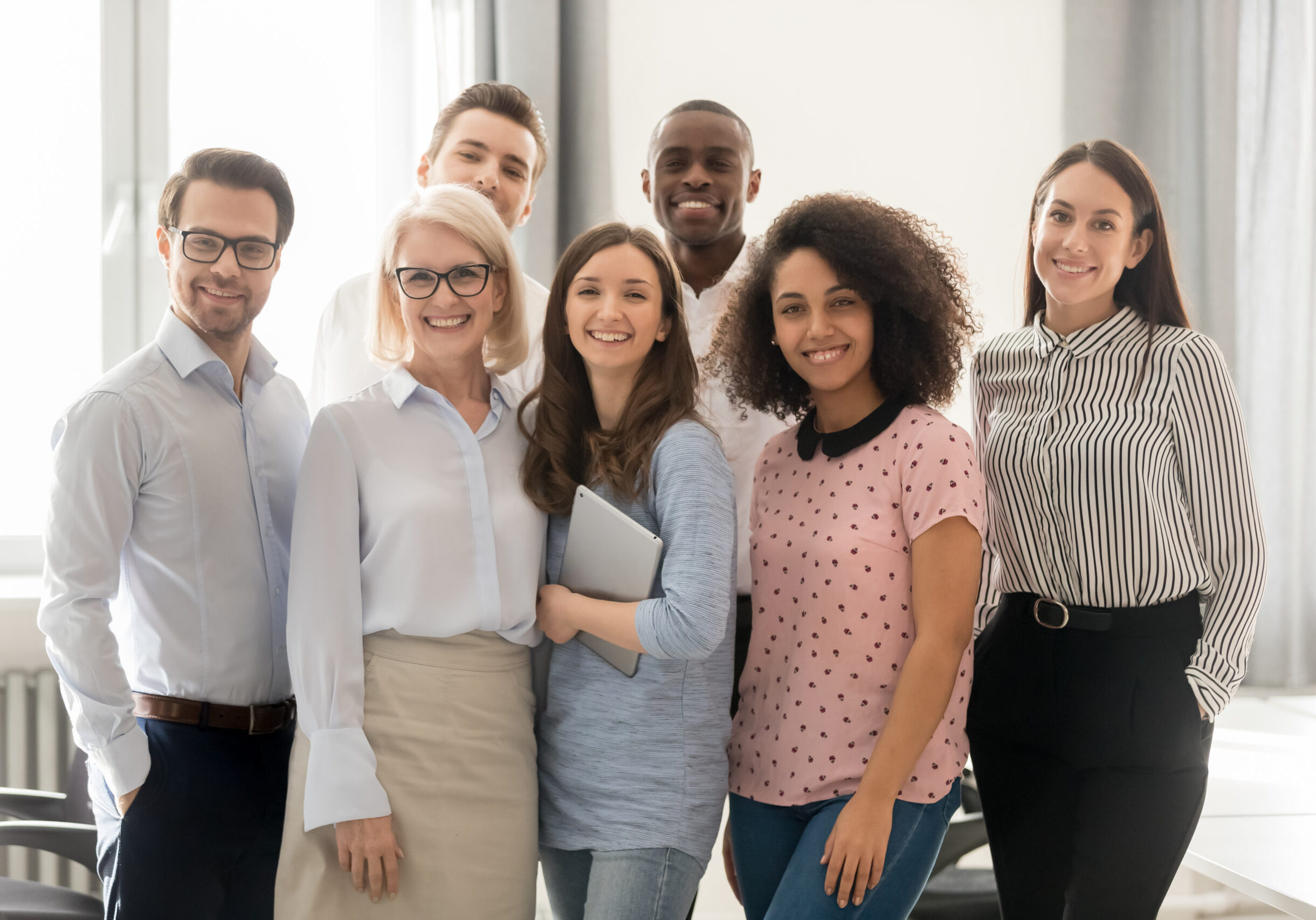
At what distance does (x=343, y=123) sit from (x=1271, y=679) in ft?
11.4

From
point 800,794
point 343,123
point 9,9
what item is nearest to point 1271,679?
point 800,794

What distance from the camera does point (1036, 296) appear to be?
6.03 feet

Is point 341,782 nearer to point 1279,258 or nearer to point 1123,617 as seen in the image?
point 1123,617

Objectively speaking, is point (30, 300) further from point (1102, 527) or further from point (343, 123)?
point (1102, 527)

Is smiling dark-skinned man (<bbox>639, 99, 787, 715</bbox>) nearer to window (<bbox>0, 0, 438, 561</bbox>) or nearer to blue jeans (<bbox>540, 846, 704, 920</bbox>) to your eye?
blue jeans (<bbox>540, 846, 704, 920</bbox>)

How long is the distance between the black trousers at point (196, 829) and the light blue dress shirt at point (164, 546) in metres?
0.05

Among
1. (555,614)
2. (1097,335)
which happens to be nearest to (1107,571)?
(1097,335)

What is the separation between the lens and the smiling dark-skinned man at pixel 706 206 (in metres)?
2.11

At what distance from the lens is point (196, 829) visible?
4.69 ft

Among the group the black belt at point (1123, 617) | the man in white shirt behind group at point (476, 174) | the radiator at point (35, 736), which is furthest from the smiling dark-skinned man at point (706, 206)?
the radiator at point (35, 736)

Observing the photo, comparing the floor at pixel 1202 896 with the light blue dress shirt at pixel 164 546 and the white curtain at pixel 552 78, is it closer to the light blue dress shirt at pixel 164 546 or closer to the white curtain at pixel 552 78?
the light blue dress shirt at pixel 164 546

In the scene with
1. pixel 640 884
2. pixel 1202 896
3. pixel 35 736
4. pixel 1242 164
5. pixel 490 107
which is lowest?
pixel 1202 896

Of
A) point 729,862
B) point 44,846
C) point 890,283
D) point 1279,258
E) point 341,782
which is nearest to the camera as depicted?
point 341,782

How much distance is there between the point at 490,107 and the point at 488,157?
0.12m
